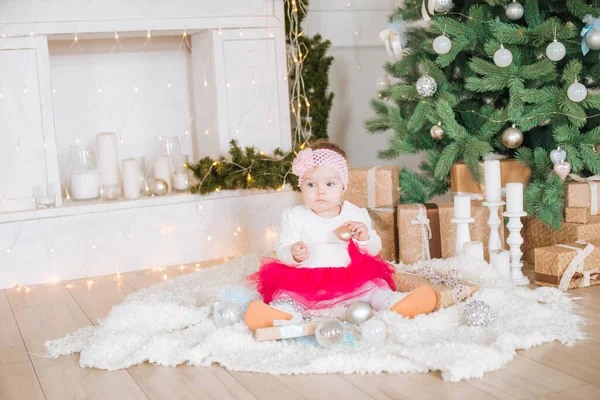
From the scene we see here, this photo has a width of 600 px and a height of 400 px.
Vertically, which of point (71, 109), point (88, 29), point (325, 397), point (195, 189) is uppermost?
point (88, 29)

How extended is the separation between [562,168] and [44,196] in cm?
174

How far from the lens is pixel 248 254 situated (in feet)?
9.32

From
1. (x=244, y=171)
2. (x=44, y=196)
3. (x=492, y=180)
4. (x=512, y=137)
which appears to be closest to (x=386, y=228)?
(x=492, y=180)

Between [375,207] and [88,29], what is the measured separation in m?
1.20

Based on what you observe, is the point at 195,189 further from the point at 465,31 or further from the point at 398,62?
the point at 465,31

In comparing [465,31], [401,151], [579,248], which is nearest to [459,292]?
[579,248]

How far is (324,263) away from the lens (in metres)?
2.08

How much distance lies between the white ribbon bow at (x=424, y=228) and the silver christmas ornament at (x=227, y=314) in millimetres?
769

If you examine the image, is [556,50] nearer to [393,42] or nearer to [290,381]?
[393,42]

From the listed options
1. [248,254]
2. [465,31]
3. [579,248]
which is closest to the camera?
[579,248]

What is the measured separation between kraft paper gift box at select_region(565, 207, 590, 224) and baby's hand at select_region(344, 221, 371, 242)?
741 mm

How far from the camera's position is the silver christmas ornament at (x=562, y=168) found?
2.30 meters

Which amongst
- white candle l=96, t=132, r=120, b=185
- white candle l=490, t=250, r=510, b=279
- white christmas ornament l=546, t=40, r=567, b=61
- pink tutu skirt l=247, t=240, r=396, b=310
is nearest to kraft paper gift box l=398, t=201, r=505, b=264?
white candle l=490, t=250, r=510, b=279

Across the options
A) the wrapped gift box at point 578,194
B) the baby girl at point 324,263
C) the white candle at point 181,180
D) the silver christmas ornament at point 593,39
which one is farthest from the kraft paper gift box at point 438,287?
the white candle at point 181,180
